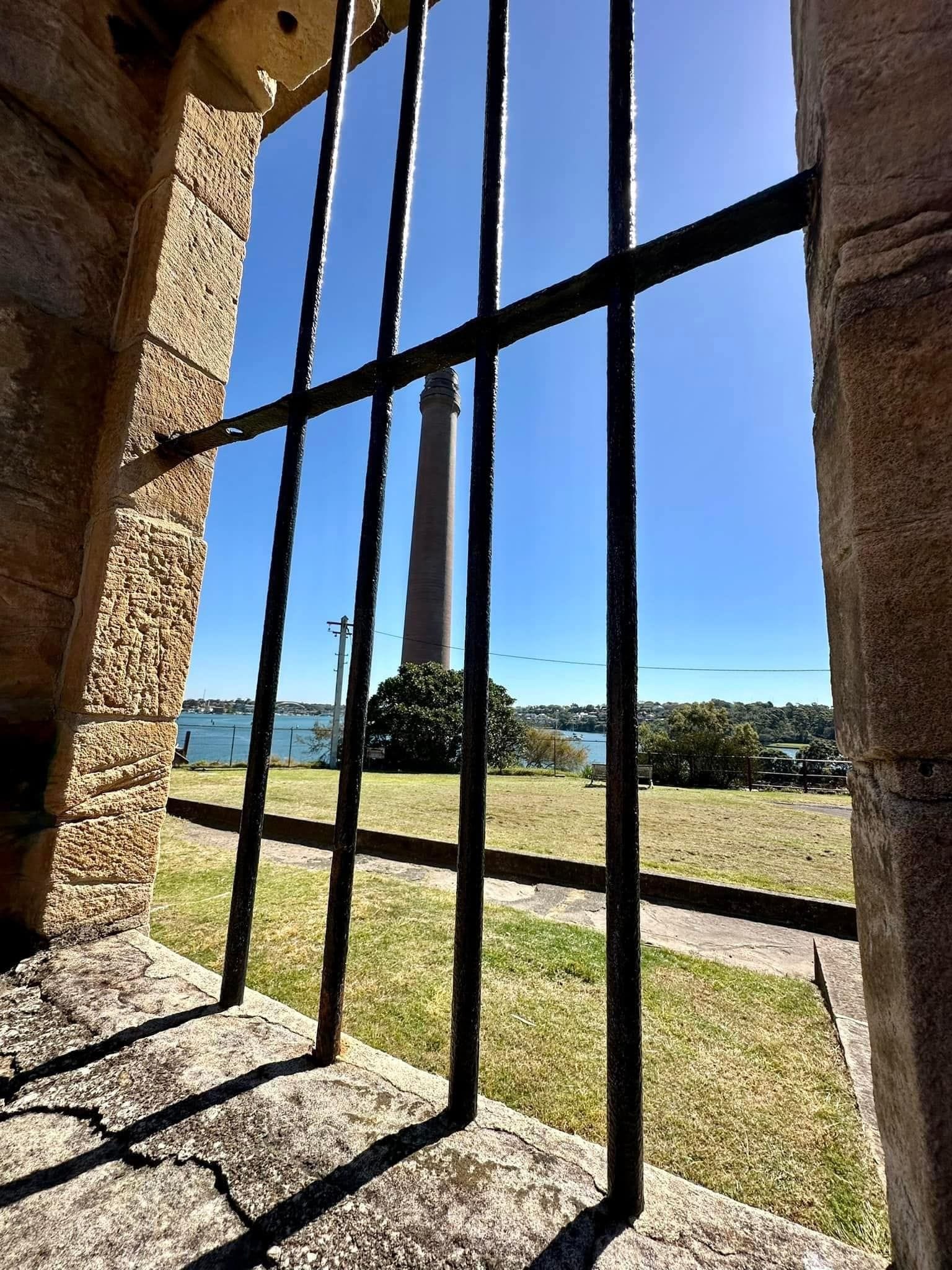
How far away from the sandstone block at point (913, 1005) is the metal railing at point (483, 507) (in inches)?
11.8

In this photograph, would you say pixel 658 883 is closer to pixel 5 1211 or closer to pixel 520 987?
pixel 520 987

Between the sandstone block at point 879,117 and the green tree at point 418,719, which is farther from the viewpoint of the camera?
the green tree at point 418,719

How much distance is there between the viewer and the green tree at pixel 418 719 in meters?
20.1

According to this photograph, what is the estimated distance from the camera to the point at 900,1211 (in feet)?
2.08

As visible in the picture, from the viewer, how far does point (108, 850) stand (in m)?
1.61

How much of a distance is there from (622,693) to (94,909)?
1648mm

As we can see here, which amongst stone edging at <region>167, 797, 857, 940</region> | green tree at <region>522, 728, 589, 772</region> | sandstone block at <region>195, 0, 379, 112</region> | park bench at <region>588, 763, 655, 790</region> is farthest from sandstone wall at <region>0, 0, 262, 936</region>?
green tree at <region>522, 728, 589, 772</region>

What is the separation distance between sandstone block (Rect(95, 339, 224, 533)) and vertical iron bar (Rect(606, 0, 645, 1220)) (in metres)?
1.47

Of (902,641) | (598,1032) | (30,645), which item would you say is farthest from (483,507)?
(598,1032)

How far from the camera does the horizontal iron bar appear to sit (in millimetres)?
895

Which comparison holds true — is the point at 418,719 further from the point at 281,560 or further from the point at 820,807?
the point at 281,560

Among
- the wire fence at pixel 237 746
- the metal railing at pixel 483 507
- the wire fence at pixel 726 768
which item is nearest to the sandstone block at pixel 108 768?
the metal railing at pixel 483 507

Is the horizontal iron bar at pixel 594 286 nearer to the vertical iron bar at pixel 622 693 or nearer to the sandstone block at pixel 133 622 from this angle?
the vertical iron bar at pixel 622 693

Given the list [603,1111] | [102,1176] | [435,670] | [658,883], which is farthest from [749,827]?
[435,670]
